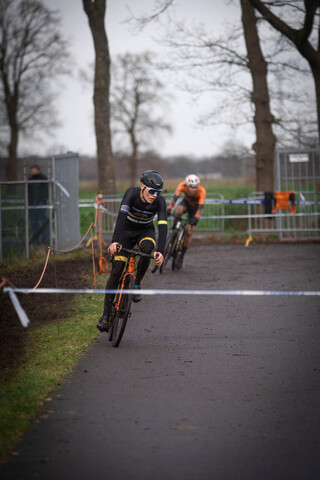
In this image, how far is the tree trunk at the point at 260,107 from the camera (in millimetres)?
27625

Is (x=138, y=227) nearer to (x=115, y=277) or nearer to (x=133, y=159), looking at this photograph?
(x=115, y=277)

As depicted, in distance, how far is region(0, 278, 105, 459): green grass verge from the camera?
208 inches

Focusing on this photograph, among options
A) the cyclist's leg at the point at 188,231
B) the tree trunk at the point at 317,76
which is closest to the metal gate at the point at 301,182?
the tree trunk at the point at 317,76

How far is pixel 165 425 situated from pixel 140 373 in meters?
1.57

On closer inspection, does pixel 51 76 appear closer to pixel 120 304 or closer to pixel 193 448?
pixel 120 304

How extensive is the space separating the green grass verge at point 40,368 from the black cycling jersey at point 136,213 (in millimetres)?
1269

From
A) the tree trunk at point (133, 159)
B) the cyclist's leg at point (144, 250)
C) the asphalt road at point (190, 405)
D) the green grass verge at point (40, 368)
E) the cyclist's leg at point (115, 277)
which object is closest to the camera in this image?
the asphalt road at point (190, 405)

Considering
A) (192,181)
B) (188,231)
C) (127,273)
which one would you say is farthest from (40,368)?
(188,231)

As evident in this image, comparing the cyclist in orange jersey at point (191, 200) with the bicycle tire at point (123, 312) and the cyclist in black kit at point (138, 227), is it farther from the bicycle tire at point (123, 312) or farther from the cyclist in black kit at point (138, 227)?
the bicycle tire at point (123, 312)

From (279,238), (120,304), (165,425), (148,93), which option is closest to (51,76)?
(148,93)

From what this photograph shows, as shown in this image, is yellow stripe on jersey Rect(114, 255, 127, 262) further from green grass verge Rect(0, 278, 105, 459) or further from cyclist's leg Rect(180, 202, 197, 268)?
cyclist's leg Rect(180, 202, 197, 268)

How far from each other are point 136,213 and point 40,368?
7.78 ft

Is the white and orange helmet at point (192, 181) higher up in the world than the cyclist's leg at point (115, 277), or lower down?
higher up

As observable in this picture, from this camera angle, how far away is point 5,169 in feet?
59.3
